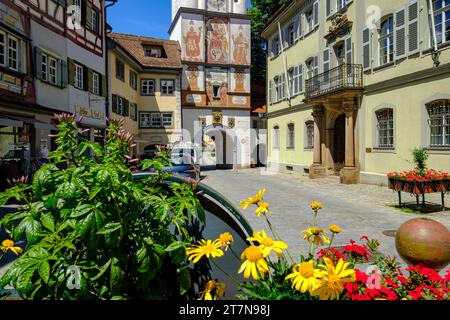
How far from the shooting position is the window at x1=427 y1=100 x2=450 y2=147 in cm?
1178

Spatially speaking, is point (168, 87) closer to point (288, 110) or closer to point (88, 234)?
point (288, 110)

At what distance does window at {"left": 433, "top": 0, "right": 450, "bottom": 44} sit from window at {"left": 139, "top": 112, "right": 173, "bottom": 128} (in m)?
21.6

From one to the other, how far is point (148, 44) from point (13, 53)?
63.7ft

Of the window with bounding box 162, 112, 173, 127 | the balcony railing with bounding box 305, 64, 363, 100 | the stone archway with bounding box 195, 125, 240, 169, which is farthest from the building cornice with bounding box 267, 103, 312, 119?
the window with bounding box 162, 112, 173, 127

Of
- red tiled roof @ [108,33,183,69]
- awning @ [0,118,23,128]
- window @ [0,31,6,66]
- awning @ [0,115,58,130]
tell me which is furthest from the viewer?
red tiled roof @ [108,33,183,69]

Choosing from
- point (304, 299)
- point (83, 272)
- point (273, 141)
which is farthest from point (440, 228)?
point (273, 141)

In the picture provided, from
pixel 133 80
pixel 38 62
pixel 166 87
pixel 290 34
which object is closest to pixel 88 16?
pixel 38 62

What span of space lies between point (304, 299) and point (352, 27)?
694 inches

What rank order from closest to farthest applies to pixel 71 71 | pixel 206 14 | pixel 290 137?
pixel 71 71
pixel 290 137
pixel 206 14

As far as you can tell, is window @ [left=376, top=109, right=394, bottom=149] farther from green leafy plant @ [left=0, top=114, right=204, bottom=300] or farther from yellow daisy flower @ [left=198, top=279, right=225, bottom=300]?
green leafy plant @ [left=0, top=114, right=204, bottom=300]

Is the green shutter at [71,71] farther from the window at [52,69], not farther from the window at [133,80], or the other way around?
the window at [133,80]

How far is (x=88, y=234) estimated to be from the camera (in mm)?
1619

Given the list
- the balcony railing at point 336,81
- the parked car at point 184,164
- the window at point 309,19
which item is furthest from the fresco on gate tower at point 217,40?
the balcony railing at point 336,81

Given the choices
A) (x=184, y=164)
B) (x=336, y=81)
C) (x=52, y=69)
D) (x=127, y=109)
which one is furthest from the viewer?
(x=127, y=109)
